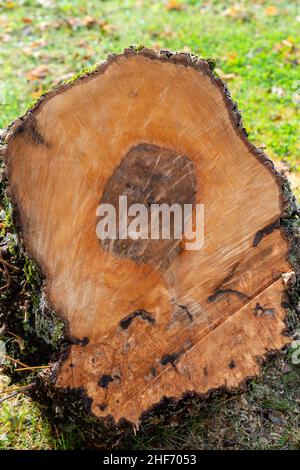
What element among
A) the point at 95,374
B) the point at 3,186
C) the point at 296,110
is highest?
the point at 296,110

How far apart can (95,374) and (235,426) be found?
679mm

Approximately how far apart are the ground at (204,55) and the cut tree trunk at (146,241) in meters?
0.25

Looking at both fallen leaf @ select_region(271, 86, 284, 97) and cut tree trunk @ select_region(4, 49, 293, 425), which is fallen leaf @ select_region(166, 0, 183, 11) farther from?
cut tree trunk @ select_region(4, 49, 293, 425)

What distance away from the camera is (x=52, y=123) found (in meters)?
2.07

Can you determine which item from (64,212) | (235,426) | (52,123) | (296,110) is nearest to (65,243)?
(64,212)

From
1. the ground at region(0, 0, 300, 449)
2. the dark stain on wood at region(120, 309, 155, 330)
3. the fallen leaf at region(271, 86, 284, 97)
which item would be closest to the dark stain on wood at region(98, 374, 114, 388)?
the dark stain on wood at region(120, 309, 155, 330)

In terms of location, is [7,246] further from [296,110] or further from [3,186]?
[296,110]

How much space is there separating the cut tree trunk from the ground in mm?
245

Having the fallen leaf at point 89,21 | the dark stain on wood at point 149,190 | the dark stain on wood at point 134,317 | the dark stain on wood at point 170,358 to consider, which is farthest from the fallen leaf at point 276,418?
the fallen leaf at point 89,21

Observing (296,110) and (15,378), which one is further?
(296,110)

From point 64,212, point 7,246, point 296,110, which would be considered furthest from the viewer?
point 296,110

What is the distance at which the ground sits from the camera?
2.35 m

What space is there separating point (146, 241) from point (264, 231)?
43 cm

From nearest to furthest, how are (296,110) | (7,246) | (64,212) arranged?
(64,212)
(7,246)
(296,110)
